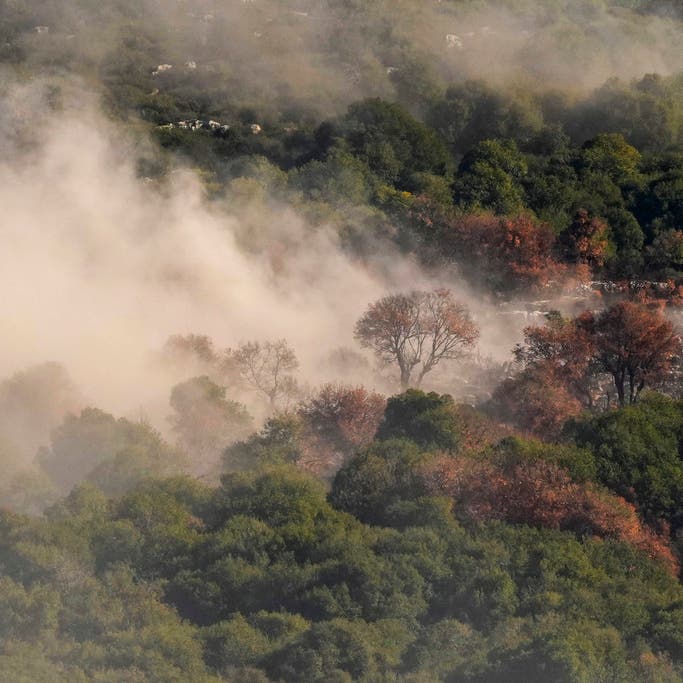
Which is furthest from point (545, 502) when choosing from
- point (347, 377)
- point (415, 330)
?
point (347, 377)

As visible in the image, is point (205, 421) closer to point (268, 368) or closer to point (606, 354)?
point (268, 368)

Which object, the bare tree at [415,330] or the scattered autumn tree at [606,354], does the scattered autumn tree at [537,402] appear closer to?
the scattered autumn tree at [606,354]

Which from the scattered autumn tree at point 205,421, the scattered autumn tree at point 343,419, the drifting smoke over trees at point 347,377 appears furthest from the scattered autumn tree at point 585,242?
the scattered autumn tree at point 205,421

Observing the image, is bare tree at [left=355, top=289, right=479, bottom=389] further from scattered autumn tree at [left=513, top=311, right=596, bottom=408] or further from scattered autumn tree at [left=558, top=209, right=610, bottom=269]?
scattered autumn tree at [left=558, top=209, right=610, bottom=269]

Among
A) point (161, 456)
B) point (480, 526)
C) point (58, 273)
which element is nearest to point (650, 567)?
point (480, 526)

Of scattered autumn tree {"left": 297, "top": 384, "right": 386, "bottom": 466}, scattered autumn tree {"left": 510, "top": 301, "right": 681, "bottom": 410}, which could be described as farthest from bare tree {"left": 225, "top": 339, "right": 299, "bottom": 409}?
scattered autumn tree {"left": 510, "top": 301, "right": 681, "bottom": 410}

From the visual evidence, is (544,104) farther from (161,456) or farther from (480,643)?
(480,643)
